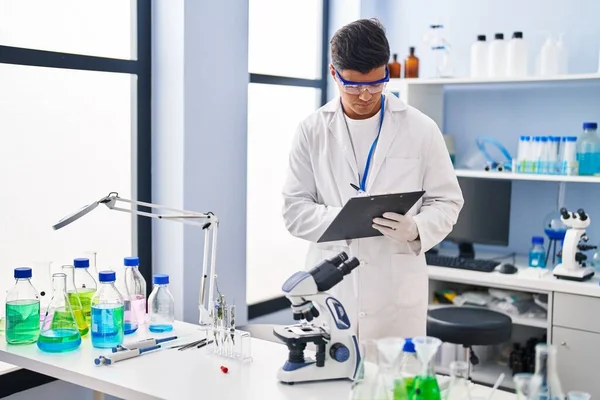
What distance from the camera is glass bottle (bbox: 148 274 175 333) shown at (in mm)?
2275

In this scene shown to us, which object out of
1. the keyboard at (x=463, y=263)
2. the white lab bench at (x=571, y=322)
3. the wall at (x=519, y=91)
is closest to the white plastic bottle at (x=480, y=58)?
the wall at (x=519, y=91)

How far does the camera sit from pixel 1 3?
8.07ft

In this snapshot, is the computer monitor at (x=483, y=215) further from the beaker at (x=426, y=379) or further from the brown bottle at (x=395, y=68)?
the beaker at (x=426, y=379)

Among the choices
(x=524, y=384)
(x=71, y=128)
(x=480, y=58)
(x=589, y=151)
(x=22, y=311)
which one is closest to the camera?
(x=524, y=384)

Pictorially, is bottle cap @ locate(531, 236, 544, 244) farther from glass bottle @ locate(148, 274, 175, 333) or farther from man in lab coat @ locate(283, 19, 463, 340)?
glass bottle @ locate(148, 274, 175, 333)

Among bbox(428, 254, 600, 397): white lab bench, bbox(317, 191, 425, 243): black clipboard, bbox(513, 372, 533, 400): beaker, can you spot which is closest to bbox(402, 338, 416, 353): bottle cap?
bbox(513, 372, 533, 400): beaker

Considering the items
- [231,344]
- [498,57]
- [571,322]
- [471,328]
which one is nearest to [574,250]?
[571,322]

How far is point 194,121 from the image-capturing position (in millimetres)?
2941

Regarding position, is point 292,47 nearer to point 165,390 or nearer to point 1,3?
point 1,3

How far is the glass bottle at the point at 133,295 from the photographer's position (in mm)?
2248

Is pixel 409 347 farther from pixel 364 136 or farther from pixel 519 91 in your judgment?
pixel 519 91

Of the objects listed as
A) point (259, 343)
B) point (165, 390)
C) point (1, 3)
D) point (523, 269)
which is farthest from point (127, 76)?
point (523, 269)

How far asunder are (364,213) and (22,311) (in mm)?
1016

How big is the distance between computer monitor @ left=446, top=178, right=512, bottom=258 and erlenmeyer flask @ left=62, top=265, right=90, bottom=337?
211 centimetres
